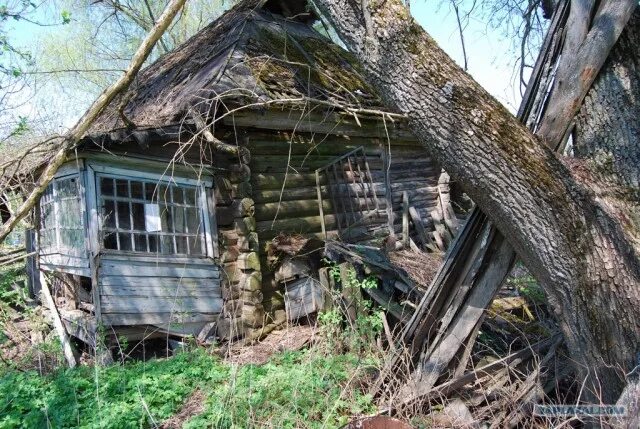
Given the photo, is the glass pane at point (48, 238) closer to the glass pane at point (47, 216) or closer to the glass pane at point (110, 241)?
the glass pane at point (47, 216)

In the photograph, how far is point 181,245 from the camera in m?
6.91

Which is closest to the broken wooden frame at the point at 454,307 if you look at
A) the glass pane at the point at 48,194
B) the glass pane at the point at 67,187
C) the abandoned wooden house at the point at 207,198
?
the abandoned wooden house at the point at 207,198

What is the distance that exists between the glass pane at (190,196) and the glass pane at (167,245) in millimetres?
531

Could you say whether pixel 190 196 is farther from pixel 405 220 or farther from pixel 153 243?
pixel 405 220

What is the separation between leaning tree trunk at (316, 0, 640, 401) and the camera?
9.21 feet

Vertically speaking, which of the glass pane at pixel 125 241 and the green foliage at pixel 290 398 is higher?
the glass pane at pixel 125 241

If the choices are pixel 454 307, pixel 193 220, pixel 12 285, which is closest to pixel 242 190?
pixel 193 220

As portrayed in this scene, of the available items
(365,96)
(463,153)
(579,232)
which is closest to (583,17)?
(463,153)

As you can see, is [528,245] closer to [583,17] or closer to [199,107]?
[583,17]

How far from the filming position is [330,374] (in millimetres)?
4301

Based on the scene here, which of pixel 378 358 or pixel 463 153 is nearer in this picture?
pixel 463 153

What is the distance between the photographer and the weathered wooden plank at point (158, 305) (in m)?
6.13

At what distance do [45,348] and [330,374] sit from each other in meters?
3.55

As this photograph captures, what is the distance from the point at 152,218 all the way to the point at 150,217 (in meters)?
0.04
